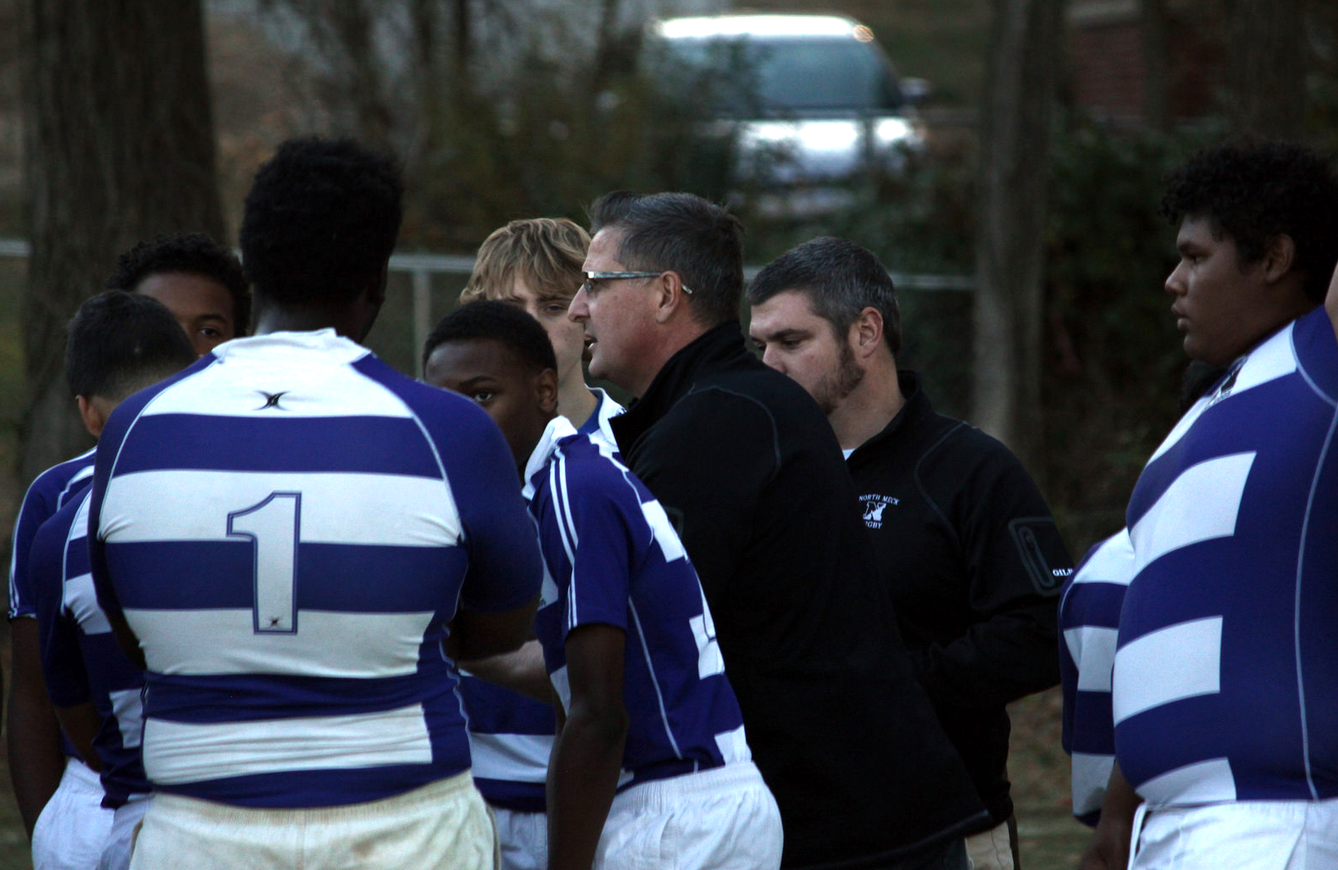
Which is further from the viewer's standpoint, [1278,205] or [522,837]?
[522,837]

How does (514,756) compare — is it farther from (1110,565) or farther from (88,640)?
(1110,565)

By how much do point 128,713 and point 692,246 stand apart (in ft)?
4.85

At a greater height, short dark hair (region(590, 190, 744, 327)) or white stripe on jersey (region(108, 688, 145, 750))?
short dark hair (region(590, 190, 744, 327))

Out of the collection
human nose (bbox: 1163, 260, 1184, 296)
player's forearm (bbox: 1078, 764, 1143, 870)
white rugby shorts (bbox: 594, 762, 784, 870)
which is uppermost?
human nose (bbox: 1163, 260, 1184, 296)

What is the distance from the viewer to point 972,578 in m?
3.63

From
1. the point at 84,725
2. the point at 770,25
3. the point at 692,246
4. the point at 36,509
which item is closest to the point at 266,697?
the point at 84,725

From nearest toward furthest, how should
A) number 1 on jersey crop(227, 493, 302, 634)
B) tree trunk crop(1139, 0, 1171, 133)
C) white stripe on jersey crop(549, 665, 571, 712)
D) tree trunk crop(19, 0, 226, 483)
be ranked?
number 1 on jersey crop(227, 493, 302, 634), white stripe on jersey crop(549, 665, 571, 712), tree trunk crop(19, 0, 226, 483), tree trunk crop(1139, 0, 1171, 133)

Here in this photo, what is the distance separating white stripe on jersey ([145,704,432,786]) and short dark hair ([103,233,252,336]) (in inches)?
77.6

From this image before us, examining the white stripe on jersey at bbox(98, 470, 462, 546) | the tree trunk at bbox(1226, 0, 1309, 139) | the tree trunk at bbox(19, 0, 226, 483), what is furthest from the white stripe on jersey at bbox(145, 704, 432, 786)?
the tree trunk at bbox(1226, 0, 1309, 139)

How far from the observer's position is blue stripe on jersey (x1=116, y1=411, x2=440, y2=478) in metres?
2.27

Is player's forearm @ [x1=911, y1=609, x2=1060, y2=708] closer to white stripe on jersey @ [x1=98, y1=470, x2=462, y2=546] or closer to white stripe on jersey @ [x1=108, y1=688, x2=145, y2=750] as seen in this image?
white stripe on jersey @ [x1=98, y1=470, x2=462, y2=546]

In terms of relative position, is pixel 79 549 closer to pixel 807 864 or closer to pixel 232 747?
pixel 232 747

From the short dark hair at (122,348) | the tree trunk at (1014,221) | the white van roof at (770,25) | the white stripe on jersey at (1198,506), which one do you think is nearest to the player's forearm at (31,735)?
the short dark hair at (122,348)

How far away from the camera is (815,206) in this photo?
10.8 meters
